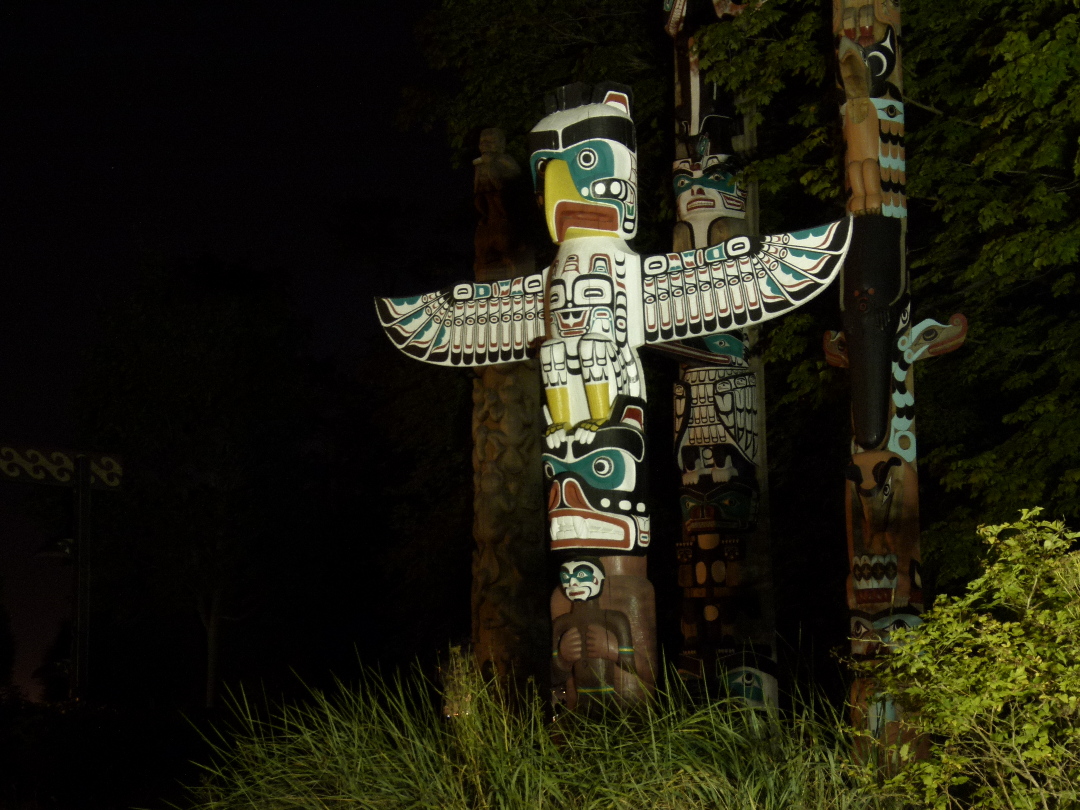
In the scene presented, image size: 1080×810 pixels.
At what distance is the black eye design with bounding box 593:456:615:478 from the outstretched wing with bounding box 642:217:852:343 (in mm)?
1016

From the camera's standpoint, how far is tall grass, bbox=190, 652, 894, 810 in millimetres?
5594

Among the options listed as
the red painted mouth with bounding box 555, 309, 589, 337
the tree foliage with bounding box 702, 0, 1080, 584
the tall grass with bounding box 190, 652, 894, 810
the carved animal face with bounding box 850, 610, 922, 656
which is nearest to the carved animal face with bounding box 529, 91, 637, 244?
the red painted mouth with bounding box 555, 309, 589, 337

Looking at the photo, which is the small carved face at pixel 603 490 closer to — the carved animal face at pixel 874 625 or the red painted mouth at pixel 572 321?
the red painted mouth at pixel 572 321

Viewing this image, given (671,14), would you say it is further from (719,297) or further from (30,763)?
(30,763)

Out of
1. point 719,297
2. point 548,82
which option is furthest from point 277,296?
point 719,297

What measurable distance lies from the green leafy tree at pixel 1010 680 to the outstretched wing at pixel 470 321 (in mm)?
4757

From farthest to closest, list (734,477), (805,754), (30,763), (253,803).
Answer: (734,477) → (30,763) → (253,803) → (805,754)

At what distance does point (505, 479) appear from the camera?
11.5 metres

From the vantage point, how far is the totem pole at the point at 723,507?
432 inches

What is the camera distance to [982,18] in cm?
1262

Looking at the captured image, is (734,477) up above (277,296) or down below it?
below

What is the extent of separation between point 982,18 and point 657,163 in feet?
14.9

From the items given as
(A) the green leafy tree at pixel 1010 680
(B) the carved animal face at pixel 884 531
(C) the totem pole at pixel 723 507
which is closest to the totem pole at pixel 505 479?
(C) the totem pole at pixel 723 507

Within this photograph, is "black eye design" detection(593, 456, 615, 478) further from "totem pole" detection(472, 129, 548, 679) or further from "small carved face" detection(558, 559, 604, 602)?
"totem pole" detection(472, 129, 548, 679)
